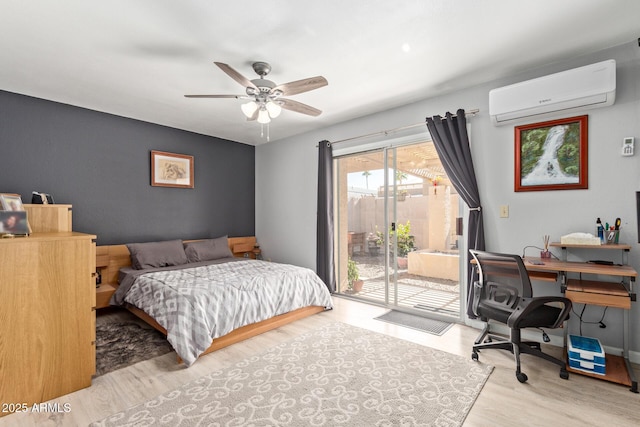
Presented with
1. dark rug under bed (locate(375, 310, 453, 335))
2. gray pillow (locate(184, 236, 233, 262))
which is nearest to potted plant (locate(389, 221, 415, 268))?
dark rug under bed (locate(375, 310, 453, 335))

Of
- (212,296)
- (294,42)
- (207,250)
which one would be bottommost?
(212,296)

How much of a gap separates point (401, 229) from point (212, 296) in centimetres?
249

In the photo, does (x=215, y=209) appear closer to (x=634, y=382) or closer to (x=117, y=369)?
(x=117, y=369)

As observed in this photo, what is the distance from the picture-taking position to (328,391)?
216cm

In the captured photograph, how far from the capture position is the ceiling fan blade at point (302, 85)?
2.42 meters

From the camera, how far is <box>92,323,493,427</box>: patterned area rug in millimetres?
1877

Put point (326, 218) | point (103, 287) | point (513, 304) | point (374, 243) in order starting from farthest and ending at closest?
point (326, 218) → point (374, 243) → point (103, 287) → point (513, 304)

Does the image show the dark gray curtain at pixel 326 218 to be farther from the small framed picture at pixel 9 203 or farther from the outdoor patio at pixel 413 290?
the small framed picture at pixel 9 203

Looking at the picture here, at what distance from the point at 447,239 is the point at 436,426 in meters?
2.27

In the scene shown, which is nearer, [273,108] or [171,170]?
[273,108]

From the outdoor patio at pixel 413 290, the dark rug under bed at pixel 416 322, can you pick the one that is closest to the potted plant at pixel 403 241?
the outdoor patio at pixel 413 290

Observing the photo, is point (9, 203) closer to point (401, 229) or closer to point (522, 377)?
point (401, 229)

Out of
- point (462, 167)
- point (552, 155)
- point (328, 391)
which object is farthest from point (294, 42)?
point (328, 391)

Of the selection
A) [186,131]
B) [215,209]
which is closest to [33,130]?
[186,131]
